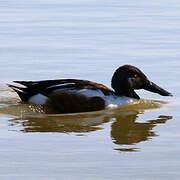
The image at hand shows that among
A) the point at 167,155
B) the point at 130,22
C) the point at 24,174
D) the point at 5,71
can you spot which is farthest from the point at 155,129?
the point at 130,22

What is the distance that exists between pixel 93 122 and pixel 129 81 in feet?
5.45

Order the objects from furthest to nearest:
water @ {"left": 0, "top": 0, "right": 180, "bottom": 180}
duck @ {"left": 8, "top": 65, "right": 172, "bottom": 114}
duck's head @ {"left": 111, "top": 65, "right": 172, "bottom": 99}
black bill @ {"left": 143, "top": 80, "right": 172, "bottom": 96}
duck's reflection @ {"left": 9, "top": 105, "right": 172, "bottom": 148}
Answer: duck's head @ {"left": 111, "top": 65, "right": 172, "bottom": 99} → black bill @ {"left": 143, "top": 80, "right": 172, "bottom": 96} → duck @ {"left": 8, "top": 65, "right": 172, "bottom": 114} → duck's reflection @ {"left": 9, "top": 105, "right": 172, "bottom": 148} → water @ {"left": 0, "top": 0, "right": 180, "bottom": 180}

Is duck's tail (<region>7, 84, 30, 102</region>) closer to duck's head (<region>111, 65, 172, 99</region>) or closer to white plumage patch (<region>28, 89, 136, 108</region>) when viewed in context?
white plumage patch (<region>28, 89, 136, 108</region>)

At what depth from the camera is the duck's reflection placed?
970 centimetres

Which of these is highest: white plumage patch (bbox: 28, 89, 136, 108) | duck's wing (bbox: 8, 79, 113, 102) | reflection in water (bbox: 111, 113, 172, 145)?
duck's wing (bbox: 8, 79, 113, 102)

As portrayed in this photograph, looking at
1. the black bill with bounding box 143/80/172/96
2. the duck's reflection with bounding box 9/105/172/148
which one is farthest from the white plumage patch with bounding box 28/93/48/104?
the black bill with bounding box 143/80/172/96

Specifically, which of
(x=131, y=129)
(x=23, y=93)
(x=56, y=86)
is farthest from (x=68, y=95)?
(x=131, y=129)

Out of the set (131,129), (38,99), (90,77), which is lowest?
(131,129)

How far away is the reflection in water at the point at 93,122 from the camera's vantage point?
32.0ft

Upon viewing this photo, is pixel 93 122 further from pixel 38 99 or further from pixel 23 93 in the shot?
pixel 23 93

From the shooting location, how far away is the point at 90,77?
1280 centimetres

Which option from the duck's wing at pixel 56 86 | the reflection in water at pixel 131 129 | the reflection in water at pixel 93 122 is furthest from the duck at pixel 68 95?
the reflection in water at pixel 131 129

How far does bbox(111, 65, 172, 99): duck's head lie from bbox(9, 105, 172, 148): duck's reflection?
25.6 inches

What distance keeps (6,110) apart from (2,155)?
306 centimetres
